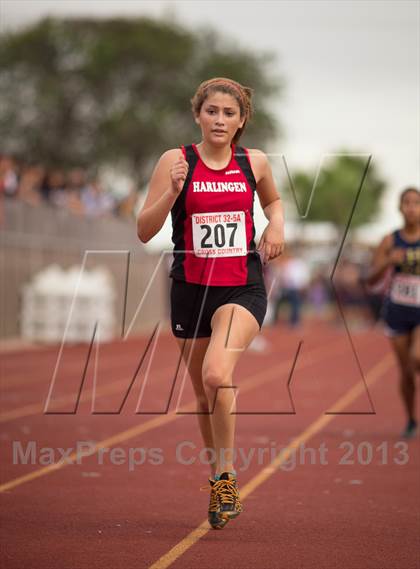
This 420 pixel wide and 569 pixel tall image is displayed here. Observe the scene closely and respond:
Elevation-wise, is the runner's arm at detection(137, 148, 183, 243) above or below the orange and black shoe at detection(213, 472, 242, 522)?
above

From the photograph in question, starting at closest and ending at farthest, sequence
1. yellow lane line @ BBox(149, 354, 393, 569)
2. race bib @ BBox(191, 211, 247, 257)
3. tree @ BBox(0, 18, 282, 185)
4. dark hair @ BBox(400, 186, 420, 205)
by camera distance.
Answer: yellow lane line @ BBox(149, 354, 393, 569), race bib @ BBox(191, 211, 247, 257), dark hair @ BBox(400, 186, 420, 205), tree @ BBox(0, 18, 282, 185)

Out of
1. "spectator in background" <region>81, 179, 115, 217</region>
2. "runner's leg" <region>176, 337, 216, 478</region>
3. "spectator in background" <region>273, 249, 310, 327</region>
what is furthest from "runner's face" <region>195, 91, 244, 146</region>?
"spectator in background" <region>273, 249, 310, 327</region>

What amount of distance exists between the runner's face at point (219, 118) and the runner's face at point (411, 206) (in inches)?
160

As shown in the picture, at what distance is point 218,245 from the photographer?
642 centimetres

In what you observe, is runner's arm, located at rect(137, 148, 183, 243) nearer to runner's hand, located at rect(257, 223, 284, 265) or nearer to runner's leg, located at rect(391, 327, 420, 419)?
runner's hand, located at rect(257, 223, 284, 265)

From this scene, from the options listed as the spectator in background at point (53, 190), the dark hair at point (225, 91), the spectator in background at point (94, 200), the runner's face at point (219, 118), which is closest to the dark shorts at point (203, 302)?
the runner's face at point (219, 118)

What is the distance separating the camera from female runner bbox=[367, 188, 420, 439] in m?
10.4

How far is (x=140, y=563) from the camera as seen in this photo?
18.5 feet

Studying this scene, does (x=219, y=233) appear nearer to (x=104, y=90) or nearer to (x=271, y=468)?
(x=271, y=468)

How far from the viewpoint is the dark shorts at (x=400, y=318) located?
34.6ft

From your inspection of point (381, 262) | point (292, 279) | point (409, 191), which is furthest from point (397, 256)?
point (292, 279)

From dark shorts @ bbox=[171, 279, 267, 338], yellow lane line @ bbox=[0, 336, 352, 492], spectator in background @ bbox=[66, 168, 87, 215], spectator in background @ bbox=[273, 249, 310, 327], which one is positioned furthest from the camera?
spectator in background @ bbox=[273, 249, 310, 327]

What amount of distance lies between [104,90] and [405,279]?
178ft

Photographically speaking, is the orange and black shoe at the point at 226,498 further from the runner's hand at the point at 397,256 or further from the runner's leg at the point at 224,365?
the runner's hand at the point at 397,256
